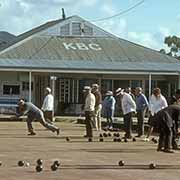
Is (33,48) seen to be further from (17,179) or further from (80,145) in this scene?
(17,179)

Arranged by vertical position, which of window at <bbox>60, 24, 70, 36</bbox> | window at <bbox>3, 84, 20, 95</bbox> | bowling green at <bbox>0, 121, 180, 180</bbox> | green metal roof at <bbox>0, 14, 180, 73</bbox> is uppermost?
window at <bbox>60, 24, 70, 36</bbox>

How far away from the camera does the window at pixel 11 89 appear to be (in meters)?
46.4

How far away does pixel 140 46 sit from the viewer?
166 feet

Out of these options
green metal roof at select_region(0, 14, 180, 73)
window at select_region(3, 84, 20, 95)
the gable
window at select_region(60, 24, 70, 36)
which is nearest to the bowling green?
green metal roof at select_region(0, 14, 180, 73)

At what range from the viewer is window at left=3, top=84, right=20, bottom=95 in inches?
1827

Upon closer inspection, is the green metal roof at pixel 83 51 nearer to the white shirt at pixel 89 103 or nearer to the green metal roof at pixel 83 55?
the green metal roof at pixel 83 55

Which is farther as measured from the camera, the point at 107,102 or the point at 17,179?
the point at 107,102

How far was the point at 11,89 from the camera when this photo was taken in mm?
46531

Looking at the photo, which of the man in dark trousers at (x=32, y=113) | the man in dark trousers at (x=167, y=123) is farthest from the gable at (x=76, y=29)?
the man in dark trousers at (x=167, y=123)

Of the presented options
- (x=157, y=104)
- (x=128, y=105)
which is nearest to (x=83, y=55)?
(x=128, y=105)

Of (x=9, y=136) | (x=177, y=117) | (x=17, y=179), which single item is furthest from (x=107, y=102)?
(x=17, y=179)

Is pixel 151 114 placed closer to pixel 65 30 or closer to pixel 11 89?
pixel 11 89

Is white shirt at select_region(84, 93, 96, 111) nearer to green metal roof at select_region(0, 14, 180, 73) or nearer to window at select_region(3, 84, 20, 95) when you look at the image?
green metal roof at select_region(0, 14, 180, 73)

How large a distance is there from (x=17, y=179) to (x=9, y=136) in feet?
38.9
